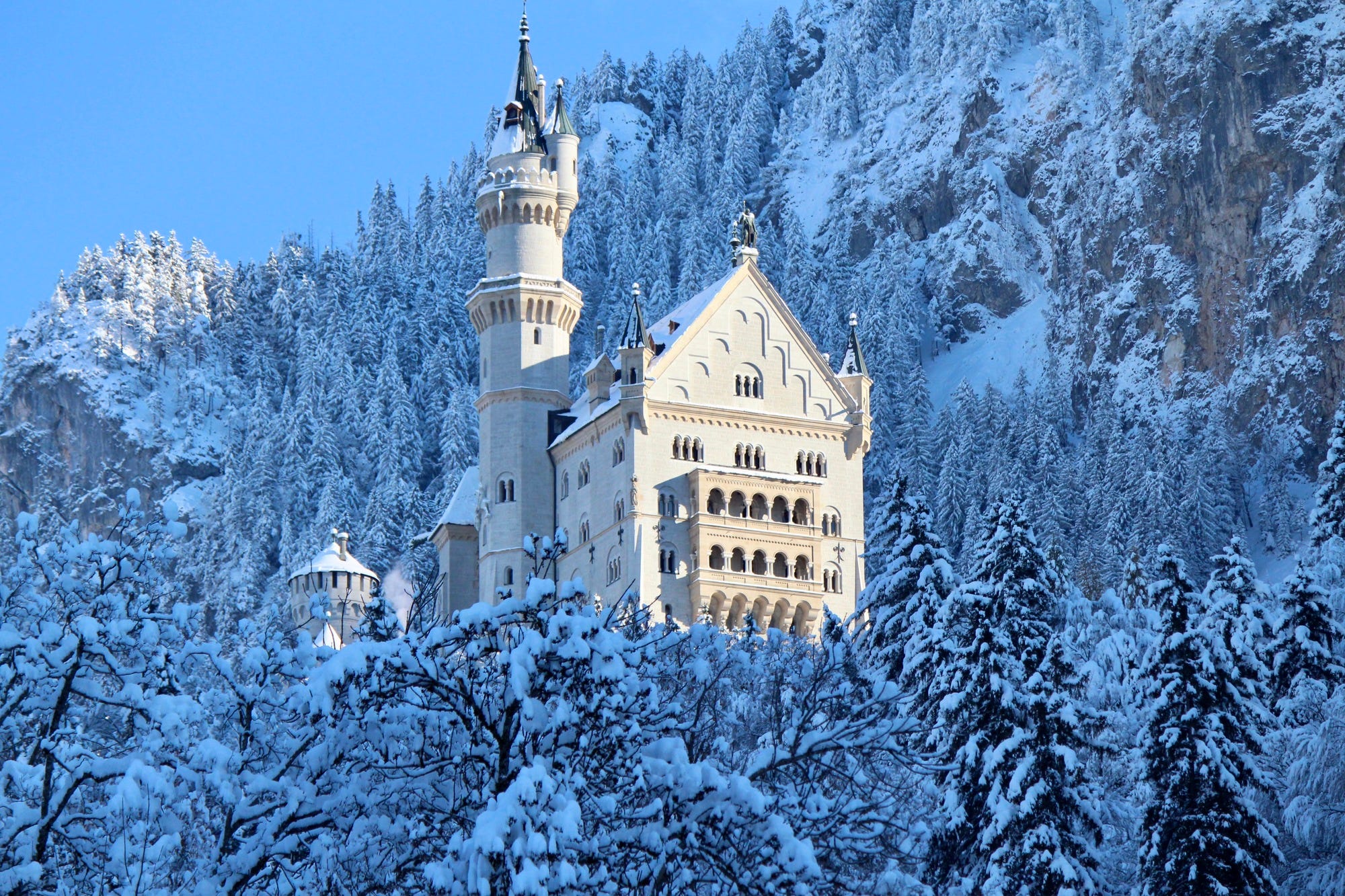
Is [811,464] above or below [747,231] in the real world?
below

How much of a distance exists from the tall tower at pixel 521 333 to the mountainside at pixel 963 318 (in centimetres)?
2691

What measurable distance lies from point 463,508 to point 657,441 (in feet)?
41.5

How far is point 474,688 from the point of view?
23.3 metres

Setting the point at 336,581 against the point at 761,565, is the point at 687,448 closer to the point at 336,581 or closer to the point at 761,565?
the point at 761,565

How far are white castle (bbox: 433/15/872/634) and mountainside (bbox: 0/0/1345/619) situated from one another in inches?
983

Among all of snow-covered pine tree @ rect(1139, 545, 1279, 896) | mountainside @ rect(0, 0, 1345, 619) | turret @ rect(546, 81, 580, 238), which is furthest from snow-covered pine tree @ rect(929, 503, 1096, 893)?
mountainside @ rect(0, 0, 1345, 619)

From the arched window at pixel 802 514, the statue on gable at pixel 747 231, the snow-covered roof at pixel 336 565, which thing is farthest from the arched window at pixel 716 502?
the snow-covered roof at pixel 336 565

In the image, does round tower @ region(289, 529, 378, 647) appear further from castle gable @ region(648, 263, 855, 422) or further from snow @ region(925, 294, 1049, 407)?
snow @ region(925, 294, 1049, 407)

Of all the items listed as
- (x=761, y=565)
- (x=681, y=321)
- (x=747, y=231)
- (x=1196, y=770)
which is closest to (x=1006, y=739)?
(x=1196, y=770)

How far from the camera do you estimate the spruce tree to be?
189 feet

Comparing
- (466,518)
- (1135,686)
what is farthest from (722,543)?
(1135,686)

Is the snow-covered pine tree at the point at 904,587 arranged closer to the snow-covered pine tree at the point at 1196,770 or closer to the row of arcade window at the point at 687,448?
the snow-covered pine tree at the point at 1196,770

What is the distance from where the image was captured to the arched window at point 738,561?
8788cm

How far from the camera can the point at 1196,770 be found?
40.1m
